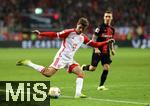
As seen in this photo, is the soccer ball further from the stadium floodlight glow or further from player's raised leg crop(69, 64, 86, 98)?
the stadium floodlight glow

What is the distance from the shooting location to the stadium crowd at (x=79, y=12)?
4703 cm

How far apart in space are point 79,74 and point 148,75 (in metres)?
7.46

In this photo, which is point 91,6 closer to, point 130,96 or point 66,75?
point 66,75

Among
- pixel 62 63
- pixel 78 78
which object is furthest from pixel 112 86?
pixel 62 63

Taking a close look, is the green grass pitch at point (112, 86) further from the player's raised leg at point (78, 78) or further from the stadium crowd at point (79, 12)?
the stadium crowd at point (79, 12)

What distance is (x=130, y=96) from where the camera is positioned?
14922mm

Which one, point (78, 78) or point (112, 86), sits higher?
point (78, 78)

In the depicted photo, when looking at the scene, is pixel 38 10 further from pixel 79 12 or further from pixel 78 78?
pixel 78 78

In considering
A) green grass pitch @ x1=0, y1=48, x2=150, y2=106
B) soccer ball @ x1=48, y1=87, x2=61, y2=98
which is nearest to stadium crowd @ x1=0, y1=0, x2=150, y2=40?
green grass pitch @ x1=0, y1=48, x2=150, y2=106

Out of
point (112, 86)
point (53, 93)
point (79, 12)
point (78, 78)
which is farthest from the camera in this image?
point (79, 12)

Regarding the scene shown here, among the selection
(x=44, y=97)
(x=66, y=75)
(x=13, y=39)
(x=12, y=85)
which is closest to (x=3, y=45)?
Result: (x=13, y=39)

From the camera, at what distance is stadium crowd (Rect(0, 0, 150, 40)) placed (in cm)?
4703

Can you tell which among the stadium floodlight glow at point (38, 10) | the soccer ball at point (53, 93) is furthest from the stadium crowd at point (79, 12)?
the soccer ball at point (53, 93)

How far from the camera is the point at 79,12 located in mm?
47812
